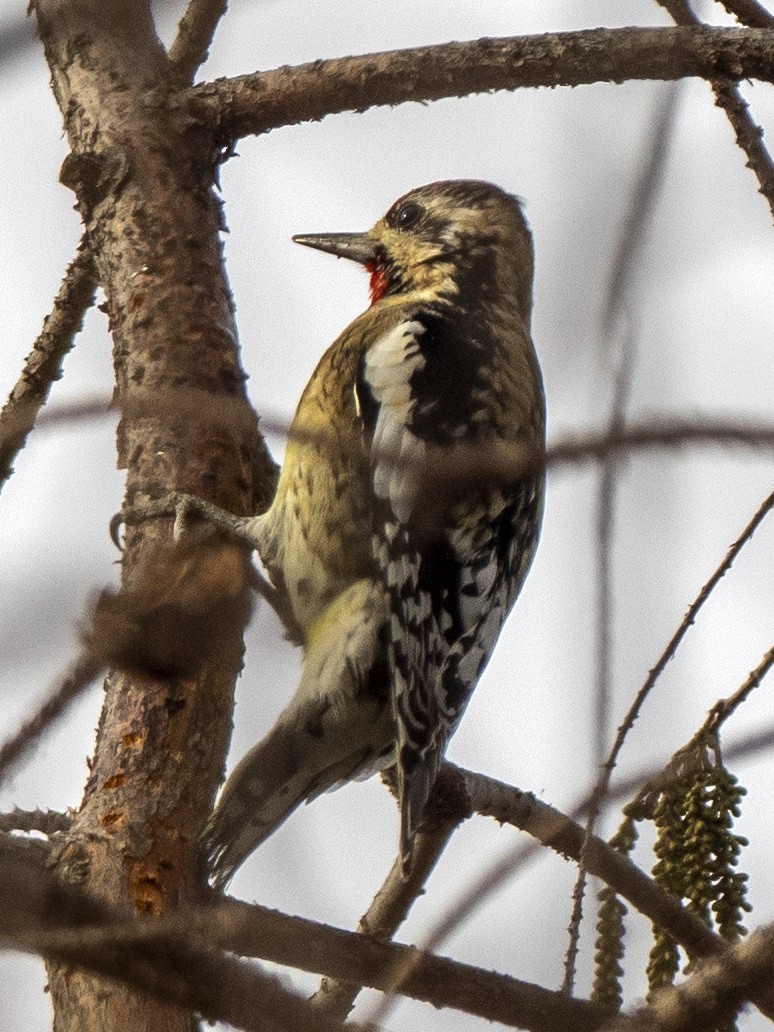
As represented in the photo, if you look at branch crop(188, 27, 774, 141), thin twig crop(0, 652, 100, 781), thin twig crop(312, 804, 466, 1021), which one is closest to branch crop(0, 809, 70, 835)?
thin twig crop(312, 804, 466, 1021)

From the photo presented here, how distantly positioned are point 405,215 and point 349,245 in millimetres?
198

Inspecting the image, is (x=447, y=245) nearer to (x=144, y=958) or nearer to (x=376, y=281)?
(x=376, y=281)

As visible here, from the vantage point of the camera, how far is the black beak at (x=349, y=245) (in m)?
4.29

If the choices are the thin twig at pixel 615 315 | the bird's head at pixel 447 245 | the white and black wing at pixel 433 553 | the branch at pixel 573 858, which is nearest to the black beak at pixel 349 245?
the bird's head at pixel 447 245

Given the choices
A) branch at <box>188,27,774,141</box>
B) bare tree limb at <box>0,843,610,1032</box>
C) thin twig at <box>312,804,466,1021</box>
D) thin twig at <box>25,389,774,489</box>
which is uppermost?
branch at <box>188,27,774,141</box>

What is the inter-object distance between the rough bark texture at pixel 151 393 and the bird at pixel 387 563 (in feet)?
0.45

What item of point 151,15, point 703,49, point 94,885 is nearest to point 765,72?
point 703,49

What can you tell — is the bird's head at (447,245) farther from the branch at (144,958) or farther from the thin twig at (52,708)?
the branch at (144,958)

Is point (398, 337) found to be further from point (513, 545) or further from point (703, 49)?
point (703, 49)

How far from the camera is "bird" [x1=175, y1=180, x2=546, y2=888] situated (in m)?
2.91

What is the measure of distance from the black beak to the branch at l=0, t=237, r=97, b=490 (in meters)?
1.08

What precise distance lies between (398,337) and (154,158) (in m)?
0.73

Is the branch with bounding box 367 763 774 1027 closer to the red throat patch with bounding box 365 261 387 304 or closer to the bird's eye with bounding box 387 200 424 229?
the red throat patch with bounding box 365 261 387 304

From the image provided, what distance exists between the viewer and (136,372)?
9.82ft
